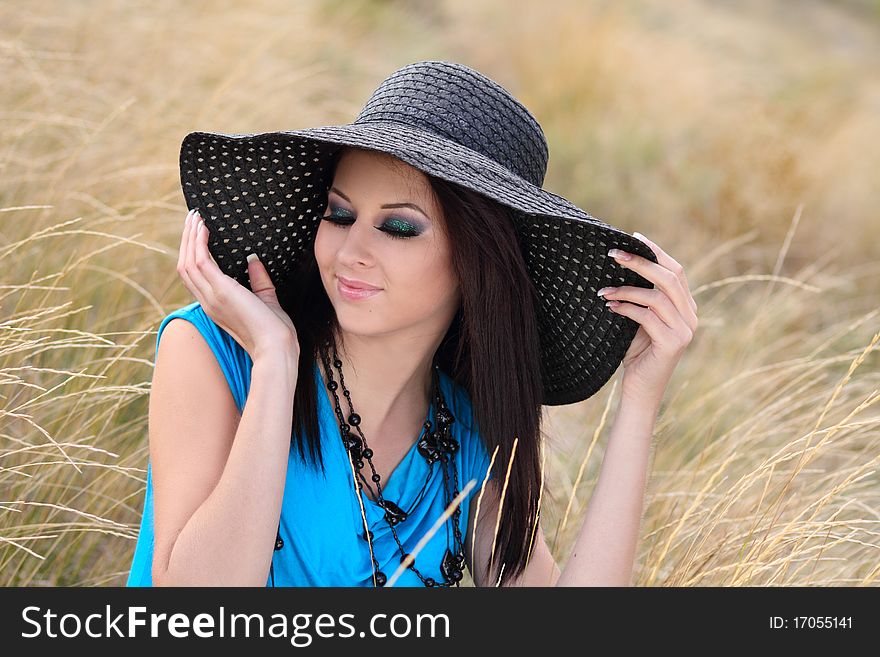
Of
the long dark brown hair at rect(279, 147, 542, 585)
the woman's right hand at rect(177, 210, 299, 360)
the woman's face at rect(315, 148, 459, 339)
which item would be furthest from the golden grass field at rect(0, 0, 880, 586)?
the woman's face at rect(315, 148, 459, 339)

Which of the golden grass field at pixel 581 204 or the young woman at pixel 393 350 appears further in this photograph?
the golden grass field at pixel 581 204

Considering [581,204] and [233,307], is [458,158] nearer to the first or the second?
[233,307]

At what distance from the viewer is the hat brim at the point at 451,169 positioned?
2.10 metres

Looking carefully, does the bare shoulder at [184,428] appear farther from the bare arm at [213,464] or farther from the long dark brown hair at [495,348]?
the long dark brown hair at [495,348]

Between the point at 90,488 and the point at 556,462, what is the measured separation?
1.79 m

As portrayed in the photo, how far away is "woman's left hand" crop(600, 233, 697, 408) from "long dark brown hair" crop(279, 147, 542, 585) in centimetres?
22

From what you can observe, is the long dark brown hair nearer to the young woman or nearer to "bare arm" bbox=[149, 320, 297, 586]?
the young woman

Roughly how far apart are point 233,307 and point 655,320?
2.89 ft

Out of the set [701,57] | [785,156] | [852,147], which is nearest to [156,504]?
[785,156]

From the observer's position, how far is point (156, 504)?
Answer: 2.05 m

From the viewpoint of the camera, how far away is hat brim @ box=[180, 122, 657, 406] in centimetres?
210

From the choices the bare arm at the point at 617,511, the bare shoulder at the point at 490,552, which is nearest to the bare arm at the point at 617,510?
the bare arm at the point at 617,511

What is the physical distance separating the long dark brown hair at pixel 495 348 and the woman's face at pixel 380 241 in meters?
0.06

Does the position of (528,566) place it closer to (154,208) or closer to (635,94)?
(154,208)
